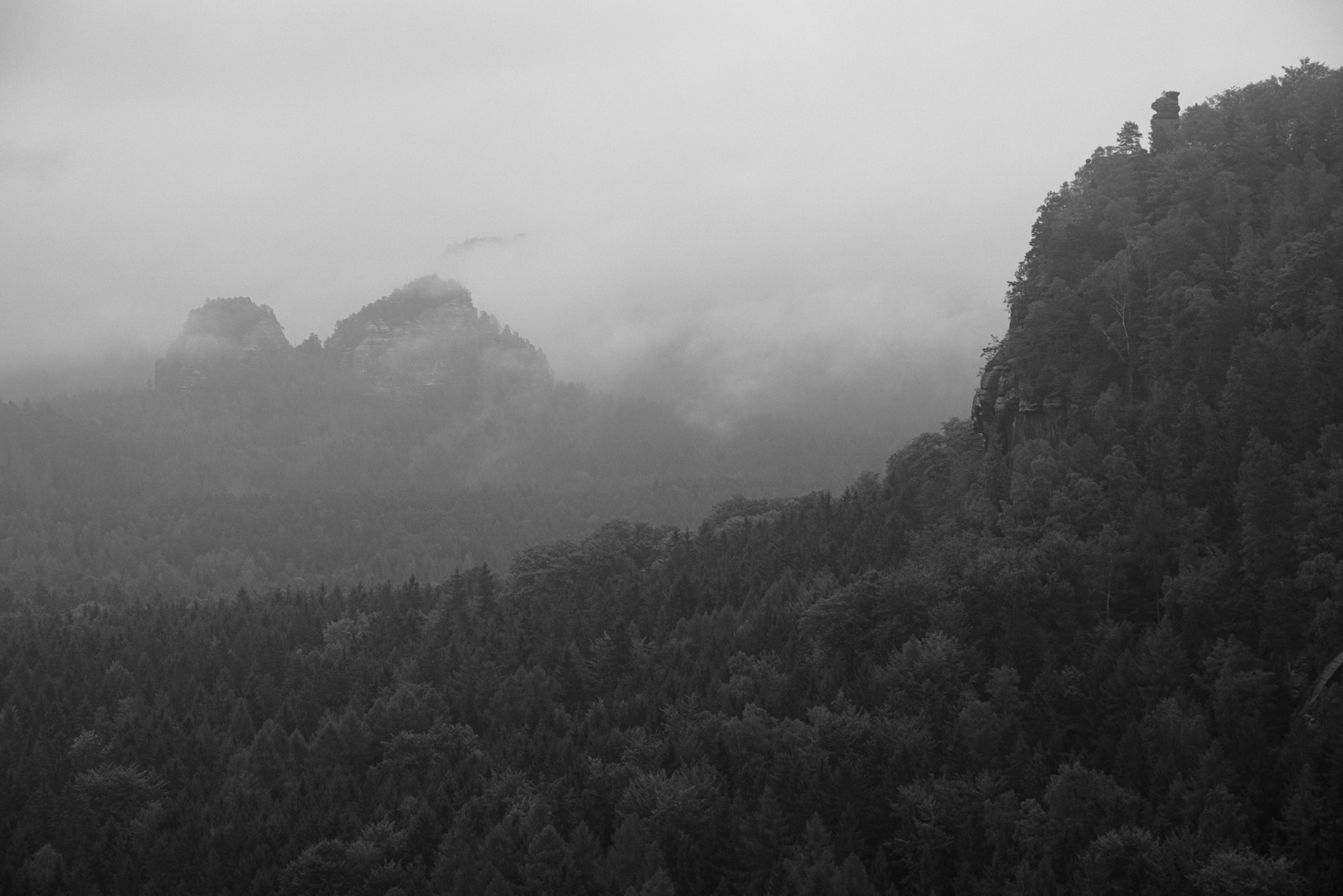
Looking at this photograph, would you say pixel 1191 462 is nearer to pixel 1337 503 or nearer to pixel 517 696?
pixel 1337 503

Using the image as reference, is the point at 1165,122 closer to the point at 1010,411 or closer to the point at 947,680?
the point at 1010,411

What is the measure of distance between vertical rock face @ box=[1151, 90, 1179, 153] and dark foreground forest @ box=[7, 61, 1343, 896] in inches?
17.2

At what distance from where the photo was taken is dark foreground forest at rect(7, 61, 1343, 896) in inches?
2889

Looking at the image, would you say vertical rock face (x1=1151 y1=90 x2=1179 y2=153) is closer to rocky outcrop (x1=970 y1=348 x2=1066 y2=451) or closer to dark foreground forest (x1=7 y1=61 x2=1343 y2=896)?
dark foreground forest (x1=7 y1=61 x2=1343 y2=896)

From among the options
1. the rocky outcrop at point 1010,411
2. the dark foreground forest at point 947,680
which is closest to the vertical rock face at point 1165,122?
the dark foreground forest at point 947,680

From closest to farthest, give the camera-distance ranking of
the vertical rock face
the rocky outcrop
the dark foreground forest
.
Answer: the dark foreground forest, the rocky outcrop, the vertical rock face

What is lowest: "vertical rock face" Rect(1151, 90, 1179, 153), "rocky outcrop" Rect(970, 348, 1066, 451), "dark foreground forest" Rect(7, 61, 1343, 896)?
"dark foreground forest" Rect(7, 61, 1343, 896)

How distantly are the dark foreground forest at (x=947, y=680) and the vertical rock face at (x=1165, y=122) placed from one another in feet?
1.43

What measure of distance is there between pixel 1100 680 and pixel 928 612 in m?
13.4

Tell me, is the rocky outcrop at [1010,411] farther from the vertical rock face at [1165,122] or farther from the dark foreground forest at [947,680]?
the vertical rock face at [1165,122]

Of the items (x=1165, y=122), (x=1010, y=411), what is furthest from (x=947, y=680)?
(x=1165, y=122)

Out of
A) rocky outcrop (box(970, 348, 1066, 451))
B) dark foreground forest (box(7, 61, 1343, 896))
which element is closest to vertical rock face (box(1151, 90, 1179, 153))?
dark foreground forest (box(7, 61, 1343, 896))

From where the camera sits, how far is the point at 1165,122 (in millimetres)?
124125

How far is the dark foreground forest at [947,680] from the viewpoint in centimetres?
7338
